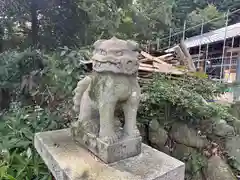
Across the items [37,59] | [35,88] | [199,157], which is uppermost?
[37,59]

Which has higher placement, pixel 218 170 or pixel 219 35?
pixel 219 35

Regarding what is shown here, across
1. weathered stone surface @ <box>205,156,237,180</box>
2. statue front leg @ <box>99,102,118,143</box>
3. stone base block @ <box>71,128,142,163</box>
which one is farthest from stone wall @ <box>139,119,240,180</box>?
statue front leg @ <box>99,102,118,143</box>

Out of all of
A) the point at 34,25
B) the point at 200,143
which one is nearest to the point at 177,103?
the point at 200,143

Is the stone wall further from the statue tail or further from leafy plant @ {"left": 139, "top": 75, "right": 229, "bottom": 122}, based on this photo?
the statue tail

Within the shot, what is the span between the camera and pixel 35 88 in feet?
7.45

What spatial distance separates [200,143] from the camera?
6.75ft

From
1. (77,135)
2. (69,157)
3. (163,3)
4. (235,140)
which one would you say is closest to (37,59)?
(77,135)

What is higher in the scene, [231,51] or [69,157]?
[231,51]

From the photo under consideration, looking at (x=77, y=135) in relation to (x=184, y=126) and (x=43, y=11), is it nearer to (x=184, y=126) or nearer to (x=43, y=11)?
(x=184, y=126)

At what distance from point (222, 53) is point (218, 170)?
6.29 m

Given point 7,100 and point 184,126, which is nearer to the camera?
point 184,126

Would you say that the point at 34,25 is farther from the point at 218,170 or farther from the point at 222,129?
the point at 218,170

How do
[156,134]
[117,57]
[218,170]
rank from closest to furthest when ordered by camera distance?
[117,57] → [218,170] → [156,134]

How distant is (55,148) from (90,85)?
0.46 meters
